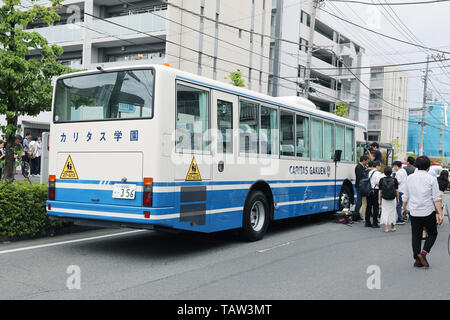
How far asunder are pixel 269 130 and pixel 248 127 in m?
0.81

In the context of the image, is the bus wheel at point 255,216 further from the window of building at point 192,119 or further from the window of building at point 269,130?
the window of building at point 192,119

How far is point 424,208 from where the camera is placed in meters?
6.91

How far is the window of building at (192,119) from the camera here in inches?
269

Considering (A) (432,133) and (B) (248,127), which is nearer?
(B) (248,127)

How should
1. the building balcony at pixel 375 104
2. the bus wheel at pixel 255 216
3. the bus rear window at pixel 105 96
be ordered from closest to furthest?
1. the bus rear window at pixel 105 96
2. the bus wheel at pixel 255 216
3. the building balcony at pixel 375 104

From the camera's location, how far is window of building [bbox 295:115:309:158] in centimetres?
1016

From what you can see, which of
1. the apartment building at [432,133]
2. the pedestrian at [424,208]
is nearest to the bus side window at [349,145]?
the pedestrian at [424,208]

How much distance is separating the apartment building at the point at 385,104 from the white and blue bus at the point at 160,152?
53.9 m

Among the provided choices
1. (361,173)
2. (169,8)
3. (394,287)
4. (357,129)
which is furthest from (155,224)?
(169,8)

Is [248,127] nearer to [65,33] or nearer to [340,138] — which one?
[340,138]

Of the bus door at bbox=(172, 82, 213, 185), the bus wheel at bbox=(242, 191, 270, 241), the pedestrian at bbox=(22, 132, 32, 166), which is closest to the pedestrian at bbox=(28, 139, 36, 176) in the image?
the pedestrian at bbox=(22, 132, 32, 166)

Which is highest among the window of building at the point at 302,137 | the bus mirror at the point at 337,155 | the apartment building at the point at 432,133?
the apartment building at the point at 432,133

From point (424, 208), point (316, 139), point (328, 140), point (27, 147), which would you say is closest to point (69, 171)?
point (424, 208)

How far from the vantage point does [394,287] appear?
18.7ft
